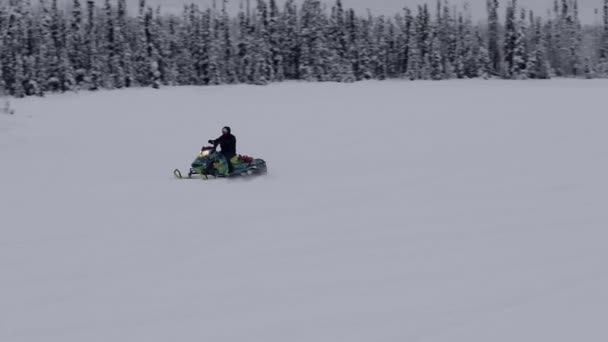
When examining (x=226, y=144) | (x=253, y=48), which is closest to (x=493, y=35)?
(x=253, y=48)

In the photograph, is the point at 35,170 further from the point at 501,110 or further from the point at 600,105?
the point at 600,105

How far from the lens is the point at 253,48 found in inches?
2645

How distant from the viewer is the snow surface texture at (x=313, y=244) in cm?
551

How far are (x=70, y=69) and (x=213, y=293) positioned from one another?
5024cm

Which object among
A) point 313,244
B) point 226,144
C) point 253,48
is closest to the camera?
point 313,244

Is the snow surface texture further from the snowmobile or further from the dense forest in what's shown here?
the dense forest

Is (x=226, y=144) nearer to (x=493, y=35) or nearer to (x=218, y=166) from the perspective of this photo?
(x=218, y=166)

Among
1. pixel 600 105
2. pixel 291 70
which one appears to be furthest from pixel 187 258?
pixel 291 70

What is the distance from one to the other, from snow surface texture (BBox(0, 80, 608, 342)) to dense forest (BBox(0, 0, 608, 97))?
3798cm

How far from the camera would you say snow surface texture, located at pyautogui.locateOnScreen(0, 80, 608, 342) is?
18.1 feet

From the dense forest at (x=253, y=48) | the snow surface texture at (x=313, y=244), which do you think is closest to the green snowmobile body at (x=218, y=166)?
the snow surface texture at (x=313, y=244)

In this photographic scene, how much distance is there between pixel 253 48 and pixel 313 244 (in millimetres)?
61149

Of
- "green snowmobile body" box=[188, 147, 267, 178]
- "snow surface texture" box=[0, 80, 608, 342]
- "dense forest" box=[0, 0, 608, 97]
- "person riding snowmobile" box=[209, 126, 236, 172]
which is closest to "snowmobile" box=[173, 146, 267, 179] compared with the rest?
"green snowmobile body" box=[188, 147, 267, 178]

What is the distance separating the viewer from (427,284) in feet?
21.2
